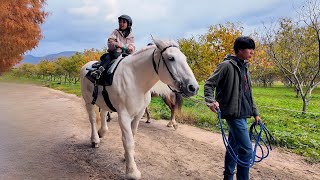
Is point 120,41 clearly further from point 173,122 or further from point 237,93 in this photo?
point 173,122

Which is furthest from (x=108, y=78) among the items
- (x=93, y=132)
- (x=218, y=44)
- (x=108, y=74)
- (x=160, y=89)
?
(x=218, y=44)

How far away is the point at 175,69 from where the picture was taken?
3.30m

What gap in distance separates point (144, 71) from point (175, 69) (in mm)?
669

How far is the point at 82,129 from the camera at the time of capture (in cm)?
709

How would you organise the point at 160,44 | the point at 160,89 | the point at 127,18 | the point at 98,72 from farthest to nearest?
the point at 160,89, the point at 127,18, the point at 98,72, the point at 160,44

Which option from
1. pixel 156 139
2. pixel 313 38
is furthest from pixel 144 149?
pixel 313 38

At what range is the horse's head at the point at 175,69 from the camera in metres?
3.18

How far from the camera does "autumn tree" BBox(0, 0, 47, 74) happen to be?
56.3 ft

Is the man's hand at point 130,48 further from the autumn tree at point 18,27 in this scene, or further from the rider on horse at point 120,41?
the autumn tree at point 18,27

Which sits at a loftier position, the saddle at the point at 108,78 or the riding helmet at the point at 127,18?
the riding helmet at the point at 127,18

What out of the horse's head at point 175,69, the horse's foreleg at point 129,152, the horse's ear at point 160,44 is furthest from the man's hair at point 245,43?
the horse's foreleg at point 129,152

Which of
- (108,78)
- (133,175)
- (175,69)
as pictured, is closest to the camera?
(175,69)

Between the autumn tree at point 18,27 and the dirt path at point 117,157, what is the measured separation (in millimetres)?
12400

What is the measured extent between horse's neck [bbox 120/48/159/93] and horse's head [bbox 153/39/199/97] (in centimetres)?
23
